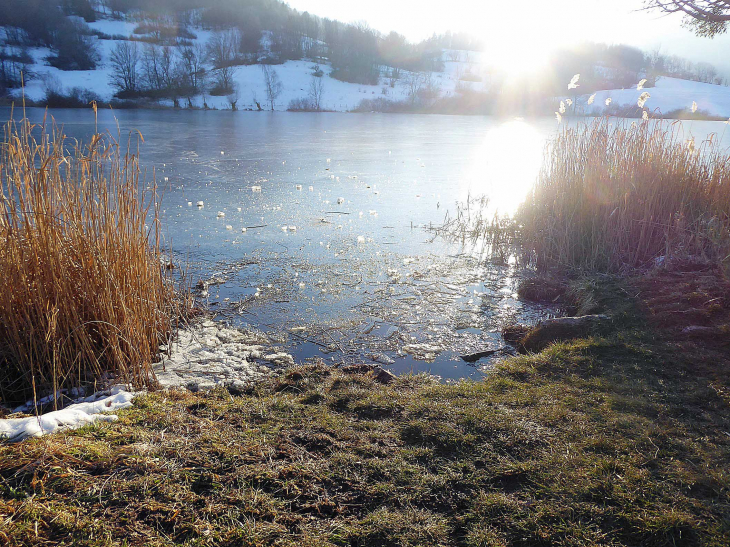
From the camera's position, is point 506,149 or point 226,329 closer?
point 226,329

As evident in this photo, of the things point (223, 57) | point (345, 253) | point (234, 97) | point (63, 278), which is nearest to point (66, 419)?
point (63, 278)

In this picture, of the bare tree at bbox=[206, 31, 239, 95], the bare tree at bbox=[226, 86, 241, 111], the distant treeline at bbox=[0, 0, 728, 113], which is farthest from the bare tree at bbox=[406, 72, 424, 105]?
the bare tree at bbox=[206, 31, 239, 95]

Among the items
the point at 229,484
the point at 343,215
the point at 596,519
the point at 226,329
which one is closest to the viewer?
the point at 596,519

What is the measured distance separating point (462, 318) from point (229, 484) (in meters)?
2.66

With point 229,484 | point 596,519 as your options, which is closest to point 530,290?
point 596,519

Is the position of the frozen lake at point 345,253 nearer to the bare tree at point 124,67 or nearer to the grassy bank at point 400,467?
the grassy bank at point 400,467

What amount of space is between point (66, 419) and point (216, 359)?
48.4 inches

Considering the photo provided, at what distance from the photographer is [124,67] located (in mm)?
43188

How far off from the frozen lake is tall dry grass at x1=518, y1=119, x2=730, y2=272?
87 centimetres

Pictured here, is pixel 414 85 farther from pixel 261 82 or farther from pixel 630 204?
pixel 630 204

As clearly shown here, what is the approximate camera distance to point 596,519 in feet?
5.10

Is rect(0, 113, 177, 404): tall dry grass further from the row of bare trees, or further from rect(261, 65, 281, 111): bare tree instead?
rect(261, 65, 281, 111): bare tree

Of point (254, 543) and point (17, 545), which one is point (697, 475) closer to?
point (254, 543)

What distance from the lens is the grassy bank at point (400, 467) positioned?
4.86ft
